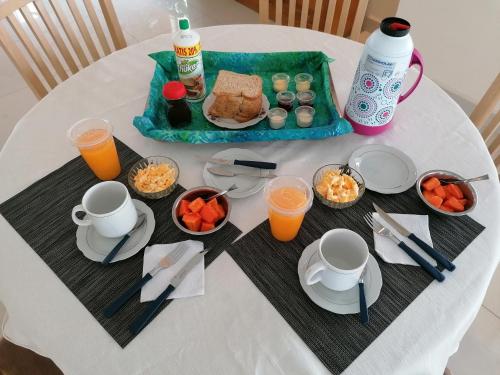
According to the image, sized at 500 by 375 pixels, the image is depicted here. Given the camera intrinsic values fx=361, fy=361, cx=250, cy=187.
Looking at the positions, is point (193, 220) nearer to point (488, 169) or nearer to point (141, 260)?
point (141, 260)

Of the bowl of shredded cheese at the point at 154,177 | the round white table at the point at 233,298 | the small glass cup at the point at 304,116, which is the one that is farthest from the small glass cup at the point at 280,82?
the bowl of shredded cheese at the point at 154,177

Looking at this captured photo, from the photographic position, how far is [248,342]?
A: 2.12 ft

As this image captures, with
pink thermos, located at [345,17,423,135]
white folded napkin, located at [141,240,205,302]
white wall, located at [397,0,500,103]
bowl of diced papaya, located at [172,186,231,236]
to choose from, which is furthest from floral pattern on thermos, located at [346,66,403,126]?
white wall, located at [397,0,500,103]

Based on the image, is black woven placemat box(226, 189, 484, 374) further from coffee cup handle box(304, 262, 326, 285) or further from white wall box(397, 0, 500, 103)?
white wall box(397, 0, 500, 103)

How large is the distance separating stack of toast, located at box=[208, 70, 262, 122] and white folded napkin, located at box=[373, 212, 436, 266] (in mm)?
445

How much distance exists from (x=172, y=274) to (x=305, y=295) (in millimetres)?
265

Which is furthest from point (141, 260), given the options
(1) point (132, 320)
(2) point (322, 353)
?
(2) point (322, 353)

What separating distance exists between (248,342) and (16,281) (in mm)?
482

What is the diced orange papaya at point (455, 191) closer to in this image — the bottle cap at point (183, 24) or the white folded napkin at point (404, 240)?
the white folded napkin at point (404, 240)

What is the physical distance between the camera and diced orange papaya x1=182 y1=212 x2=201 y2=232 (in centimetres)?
76

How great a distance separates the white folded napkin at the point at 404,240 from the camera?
0.74 meters

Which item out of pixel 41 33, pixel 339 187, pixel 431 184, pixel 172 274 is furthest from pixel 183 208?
pixel 41 33

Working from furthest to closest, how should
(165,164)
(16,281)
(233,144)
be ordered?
(233,144)
(165,164)
(16,281)

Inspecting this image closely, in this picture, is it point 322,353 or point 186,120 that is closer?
point 322,353
